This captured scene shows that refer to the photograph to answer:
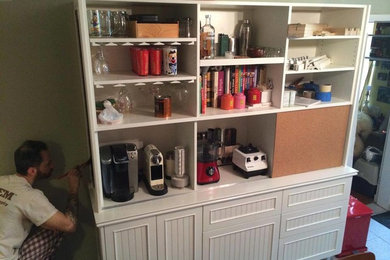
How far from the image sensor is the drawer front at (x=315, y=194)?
230 centimetres

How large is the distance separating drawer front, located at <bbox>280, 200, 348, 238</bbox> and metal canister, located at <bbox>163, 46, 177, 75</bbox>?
1290 millimetres

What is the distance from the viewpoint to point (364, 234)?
2.77m

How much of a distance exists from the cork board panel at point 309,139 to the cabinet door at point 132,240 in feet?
3.15

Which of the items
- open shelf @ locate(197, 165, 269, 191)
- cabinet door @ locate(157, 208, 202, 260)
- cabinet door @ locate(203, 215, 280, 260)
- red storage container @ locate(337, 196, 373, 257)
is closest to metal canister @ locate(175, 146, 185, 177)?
open shelf @ locate(197, 165, 269, 191)

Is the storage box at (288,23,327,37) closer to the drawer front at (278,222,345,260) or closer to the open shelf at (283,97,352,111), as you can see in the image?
the open shelf at (283,97,352,111)

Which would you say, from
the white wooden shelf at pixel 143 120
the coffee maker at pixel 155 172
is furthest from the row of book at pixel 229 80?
the coffee maker at pixel 155 172

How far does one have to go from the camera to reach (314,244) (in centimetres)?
250

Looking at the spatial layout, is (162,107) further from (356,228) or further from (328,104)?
(356,228)

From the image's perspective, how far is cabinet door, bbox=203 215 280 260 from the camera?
7.08 ft

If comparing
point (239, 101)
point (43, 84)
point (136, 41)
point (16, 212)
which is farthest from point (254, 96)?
point (16, 212)

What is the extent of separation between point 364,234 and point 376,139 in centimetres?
127

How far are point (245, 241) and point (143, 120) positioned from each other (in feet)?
3.64

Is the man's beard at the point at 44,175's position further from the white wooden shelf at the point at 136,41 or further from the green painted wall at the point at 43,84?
the white wooden shelf at the point at 136,41

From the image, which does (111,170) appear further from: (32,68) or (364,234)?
(364,234)
